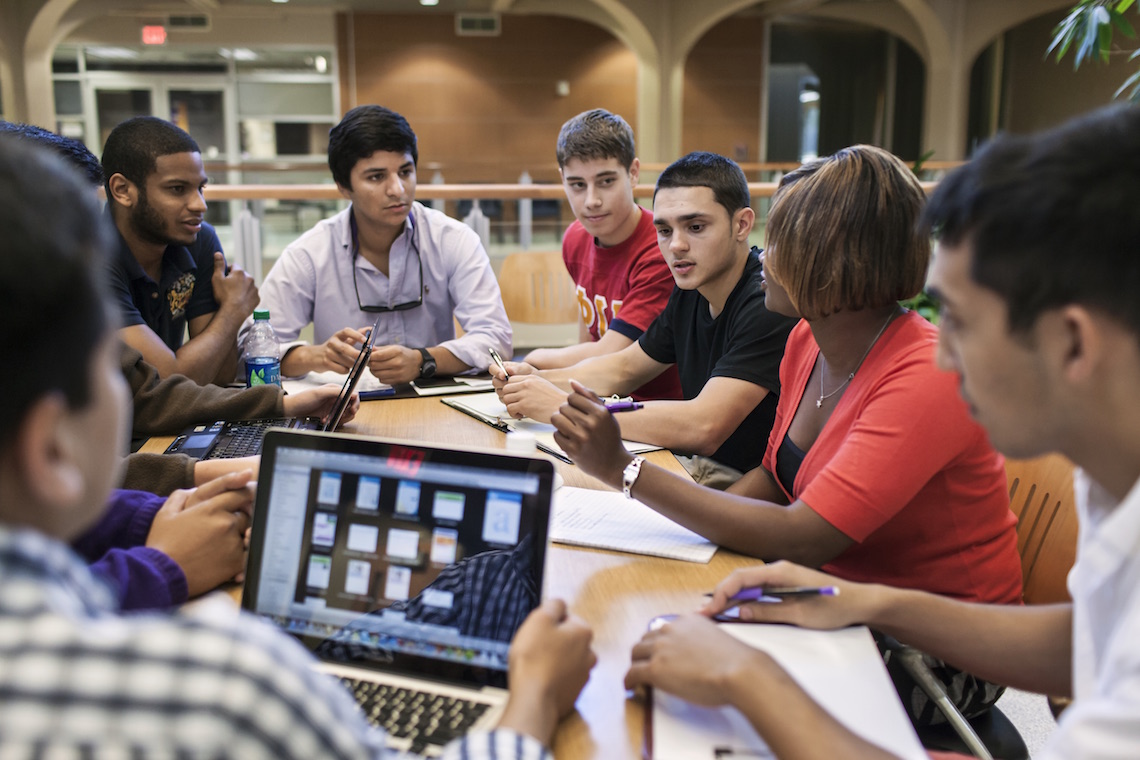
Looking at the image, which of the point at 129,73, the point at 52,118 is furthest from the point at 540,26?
the point at 52,118

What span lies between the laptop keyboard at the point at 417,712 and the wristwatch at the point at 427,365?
1.49 meters

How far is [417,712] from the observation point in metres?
0.82

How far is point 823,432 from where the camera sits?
138cm

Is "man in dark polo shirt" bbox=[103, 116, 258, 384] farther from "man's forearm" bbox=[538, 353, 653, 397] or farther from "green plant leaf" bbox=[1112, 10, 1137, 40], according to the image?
"green plant leaf" bbox=[1112, 10, 1137, 40]

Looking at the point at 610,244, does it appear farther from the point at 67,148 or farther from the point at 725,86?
the point at 725,86

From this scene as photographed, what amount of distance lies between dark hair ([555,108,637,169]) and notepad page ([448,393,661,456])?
3.39ft

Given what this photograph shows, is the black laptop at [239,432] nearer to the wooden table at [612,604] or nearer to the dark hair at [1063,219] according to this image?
the wooden table at [612,604]

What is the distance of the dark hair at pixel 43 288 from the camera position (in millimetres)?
457

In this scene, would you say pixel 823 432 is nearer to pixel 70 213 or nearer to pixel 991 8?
pixel 70 213

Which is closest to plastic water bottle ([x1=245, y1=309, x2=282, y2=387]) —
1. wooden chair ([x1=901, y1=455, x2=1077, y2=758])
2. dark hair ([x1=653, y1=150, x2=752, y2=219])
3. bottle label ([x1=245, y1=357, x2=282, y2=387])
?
bottle label ([x1=245, y1=357, x2=282, y2=387])

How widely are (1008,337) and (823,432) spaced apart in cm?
65

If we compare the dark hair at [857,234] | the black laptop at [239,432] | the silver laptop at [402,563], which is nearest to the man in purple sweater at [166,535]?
the silver laptop at [402,563]

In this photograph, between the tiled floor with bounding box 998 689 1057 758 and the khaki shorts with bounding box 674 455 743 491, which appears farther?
the tiled floor with bounding box 998 689 1057 758

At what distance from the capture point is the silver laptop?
0.86 meters
